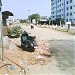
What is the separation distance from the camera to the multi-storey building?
111188 millimetres

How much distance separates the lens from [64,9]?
397 feet

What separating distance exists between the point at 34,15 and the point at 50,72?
128 metres

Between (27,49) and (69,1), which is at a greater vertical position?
(69,1)

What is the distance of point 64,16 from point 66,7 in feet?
13.5

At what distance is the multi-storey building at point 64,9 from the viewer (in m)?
111

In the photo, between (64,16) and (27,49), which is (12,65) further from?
(64,16)

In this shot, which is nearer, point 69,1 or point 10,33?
point 10,33

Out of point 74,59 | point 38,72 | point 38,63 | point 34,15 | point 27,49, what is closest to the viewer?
point 38,72

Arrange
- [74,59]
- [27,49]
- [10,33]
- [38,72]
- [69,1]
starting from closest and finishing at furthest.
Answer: [38,72] → [74,59] → [27,49] → [10,33] → [69,1]

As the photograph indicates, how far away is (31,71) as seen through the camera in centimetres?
1076

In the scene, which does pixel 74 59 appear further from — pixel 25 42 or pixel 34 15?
pixel 34 15

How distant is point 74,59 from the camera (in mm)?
13961

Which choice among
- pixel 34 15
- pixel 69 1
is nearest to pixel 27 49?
pixel 69 1

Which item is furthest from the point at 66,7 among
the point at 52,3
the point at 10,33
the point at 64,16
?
the point at 10,33
